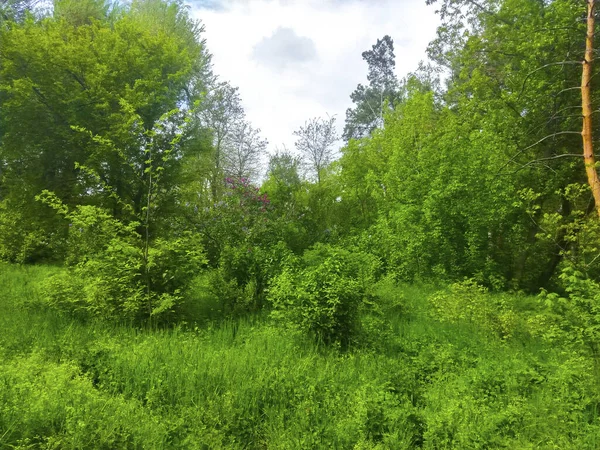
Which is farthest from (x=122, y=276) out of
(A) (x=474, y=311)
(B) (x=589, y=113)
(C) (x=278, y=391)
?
(B) (x=589, y=113)

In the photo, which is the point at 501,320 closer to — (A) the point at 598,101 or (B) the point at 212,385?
(B) the point at 212,385

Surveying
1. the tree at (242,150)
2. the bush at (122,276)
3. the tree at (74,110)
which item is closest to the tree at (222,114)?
the tree at (242,150)

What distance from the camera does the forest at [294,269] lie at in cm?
300

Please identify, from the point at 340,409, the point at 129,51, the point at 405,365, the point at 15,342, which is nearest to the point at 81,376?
the point at 15,342

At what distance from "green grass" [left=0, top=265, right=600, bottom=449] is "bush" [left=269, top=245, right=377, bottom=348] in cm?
29

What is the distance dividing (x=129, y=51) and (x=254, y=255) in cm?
950

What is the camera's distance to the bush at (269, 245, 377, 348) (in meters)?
4.91

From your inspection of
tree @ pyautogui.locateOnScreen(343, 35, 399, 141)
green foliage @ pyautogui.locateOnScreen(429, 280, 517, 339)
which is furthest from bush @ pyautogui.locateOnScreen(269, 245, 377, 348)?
tree @ pyautogui.locateOnScreen(343, 35, 399, 141)

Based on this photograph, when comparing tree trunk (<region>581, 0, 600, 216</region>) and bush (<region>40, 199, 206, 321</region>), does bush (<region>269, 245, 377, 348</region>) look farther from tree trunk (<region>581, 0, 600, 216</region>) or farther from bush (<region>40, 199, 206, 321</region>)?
tree trunk (<region>581, 0, 600, 216</region>)

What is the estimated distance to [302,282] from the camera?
5.31 metres

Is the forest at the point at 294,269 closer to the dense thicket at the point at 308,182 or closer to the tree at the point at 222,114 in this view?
the dense thicket at the point at 308,182

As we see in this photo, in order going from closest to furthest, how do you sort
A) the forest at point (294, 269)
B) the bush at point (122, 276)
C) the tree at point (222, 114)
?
the forest at point (294, 269) → the bush at point (122, 276) → the tree at point (222, 114)

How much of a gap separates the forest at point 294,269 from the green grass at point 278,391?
2cm

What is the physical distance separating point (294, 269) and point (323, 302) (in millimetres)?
1607
